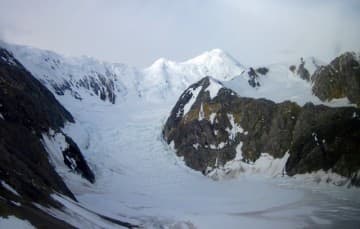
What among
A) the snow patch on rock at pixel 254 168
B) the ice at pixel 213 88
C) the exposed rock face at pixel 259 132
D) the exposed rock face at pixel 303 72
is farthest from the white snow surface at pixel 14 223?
the exposed rock face at pixel 303 72

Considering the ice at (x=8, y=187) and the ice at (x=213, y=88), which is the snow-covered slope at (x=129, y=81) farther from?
the ice at (x=8, y=187)

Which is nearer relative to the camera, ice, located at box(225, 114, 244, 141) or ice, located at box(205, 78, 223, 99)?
ice, located at box(225, 114, 244, 141)

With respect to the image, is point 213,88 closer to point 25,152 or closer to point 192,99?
point 192,99

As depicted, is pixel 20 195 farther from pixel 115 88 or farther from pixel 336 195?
pixel 115 88

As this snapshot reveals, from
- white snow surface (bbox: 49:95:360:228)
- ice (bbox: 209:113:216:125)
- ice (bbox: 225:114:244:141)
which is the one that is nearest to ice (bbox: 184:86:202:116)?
white snow surface (bbox: 49:95:360:228)

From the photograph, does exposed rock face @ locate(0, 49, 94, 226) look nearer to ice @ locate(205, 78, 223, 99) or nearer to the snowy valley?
the snowy valley
